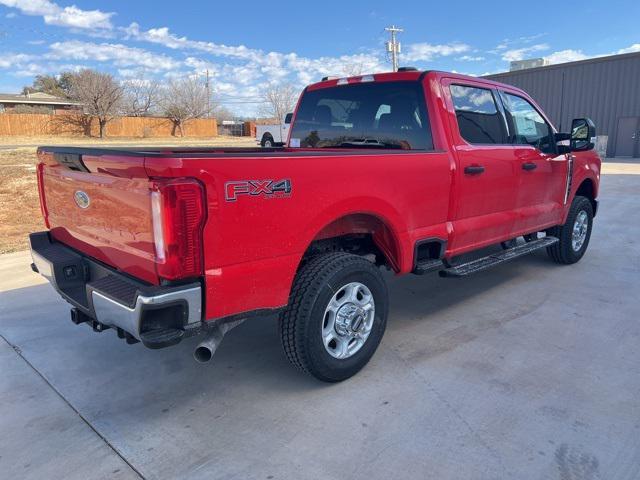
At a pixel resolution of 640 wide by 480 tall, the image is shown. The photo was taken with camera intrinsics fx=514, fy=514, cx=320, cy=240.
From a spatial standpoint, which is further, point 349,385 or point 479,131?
point 479,131

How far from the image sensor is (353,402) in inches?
121

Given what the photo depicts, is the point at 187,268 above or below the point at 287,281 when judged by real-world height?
above

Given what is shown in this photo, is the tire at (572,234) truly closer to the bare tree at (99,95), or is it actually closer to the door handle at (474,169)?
the door handle at (474,169)

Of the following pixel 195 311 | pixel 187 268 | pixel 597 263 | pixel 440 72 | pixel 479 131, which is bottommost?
pixel 597 263

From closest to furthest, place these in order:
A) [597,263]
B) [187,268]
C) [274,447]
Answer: [187,268]
[274,447]
[597,263]

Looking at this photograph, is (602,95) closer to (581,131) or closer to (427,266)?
(581,131)

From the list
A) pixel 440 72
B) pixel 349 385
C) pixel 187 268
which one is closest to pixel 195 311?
pixel 187 268

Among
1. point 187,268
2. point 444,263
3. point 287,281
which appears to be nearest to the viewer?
point 187,268

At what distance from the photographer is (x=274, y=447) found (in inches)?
104

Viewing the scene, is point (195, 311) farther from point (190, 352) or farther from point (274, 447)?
point (190, 352)

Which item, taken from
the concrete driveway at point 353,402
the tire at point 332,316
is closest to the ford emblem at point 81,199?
the concrete driveway at point 353,402

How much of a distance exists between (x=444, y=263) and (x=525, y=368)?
38.9 inches

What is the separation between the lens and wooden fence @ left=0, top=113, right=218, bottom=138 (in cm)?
4400

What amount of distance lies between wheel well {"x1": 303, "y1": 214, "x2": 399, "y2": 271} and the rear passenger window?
1129 mm
